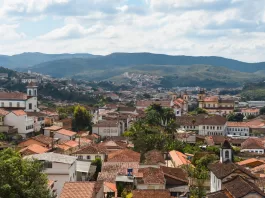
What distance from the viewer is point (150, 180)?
32844 mm

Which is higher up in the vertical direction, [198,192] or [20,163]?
[20,163]

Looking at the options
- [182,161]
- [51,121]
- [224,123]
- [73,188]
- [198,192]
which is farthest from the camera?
[224,123]

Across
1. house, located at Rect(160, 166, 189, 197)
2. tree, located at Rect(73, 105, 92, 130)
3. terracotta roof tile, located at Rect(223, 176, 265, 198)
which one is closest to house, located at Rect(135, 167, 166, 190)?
house, located at Rect(160, 166, 189, 197)

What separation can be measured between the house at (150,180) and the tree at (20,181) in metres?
9.23

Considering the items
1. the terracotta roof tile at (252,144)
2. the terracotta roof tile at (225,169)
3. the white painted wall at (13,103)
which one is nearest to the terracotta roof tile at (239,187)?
the terracotta roof tile at (225,169)

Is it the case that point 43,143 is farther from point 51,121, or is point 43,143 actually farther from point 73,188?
point 73,188

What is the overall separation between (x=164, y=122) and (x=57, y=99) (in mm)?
79403

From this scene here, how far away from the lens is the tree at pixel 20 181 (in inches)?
907

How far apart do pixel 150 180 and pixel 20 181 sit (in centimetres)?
1175

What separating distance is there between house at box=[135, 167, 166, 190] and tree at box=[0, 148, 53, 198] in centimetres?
923

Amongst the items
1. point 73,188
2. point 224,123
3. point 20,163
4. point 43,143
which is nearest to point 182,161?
point 43,143

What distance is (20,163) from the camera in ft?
82.3

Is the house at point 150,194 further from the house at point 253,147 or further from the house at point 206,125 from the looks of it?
the house at point 206,125

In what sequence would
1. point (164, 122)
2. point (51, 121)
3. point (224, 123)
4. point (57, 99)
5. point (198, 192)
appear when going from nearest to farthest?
point (198, 192) < point (51, 121) < point (164, 122) < point (224, 123) < point (57, 99)
